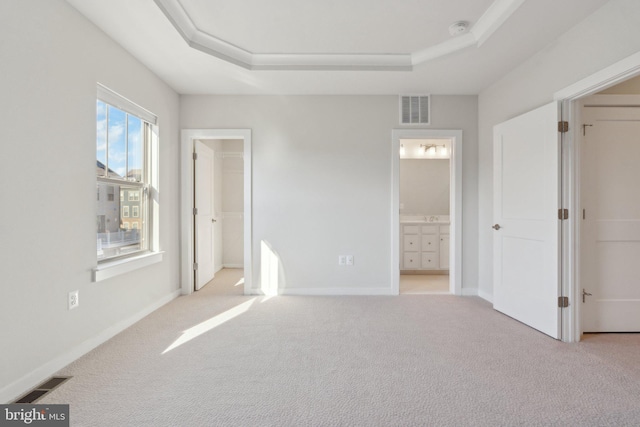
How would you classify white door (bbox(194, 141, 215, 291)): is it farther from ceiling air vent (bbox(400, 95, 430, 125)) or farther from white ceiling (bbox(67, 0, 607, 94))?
ceiling air vent (bbox(400, 95, 430, 125))

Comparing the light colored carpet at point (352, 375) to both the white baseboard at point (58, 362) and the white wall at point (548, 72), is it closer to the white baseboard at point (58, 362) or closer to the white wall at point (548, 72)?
the white baseboard at point (58, 362)

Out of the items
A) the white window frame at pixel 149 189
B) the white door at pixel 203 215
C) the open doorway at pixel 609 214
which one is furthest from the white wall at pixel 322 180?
the open doorway at pixel 609 214

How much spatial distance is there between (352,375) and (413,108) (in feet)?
10.6

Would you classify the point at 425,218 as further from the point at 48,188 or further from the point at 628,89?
the point at 48,188

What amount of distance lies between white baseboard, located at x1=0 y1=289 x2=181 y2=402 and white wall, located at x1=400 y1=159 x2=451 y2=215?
460 cm

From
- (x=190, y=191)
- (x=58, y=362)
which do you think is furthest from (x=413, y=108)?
(x=58, y=362)

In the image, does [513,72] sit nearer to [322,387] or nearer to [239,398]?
[322,387]

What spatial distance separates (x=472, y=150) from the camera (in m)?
4.05

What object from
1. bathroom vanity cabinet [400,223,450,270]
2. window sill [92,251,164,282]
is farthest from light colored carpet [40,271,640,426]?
bathroom vanity cabinet [400,223,450,270]

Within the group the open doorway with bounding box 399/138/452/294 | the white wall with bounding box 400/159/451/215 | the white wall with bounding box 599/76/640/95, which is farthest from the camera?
the white wall with bounding box 400/159/451/215

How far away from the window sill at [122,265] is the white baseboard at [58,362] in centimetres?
46

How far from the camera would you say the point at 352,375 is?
2.05 meters

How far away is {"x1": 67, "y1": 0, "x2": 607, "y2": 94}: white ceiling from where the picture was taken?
2.39 meters

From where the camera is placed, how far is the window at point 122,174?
8.77 ft
